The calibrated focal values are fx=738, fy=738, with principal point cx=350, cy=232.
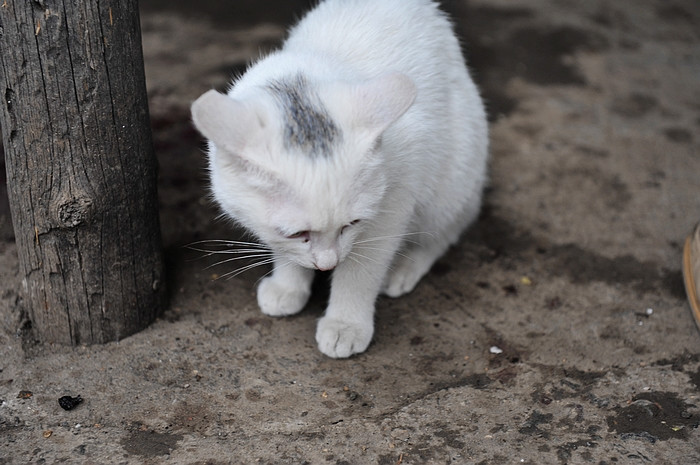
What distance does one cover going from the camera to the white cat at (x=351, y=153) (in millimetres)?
2098

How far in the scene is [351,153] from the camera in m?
2.13

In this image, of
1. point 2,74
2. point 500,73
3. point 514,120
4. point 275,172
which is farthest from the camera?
point 500,73

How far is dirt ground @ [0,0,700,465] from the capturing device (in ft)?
7.73

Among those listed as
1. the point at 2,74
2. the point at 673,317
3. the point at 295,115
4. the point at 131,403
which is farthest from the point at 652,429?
the point at 2,74

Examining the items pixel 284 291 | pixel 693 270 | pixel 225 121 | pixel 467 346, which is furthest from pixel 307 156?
pixel 693 270

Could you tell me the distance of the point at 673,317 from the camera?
300 cm

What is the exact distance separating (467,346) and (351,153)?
3.60ft

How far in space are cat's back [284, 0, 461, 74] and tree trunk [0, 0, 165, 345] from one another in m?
0.70

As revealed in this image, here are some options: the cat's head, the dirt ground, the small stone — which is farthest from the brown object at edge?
the small stone

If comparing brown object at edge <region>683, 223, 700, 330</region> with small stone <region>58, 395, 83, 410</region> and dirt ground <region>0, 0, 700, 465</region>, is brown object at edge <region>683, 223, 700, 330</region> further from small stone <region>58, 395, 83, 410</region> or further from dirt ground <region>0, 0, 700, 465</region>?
small stone <region>58, 395, 83, 410</region>

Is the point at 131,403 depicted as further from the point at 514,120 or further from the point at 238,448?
the point at 514,120

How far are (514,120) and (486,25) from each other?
1307mm

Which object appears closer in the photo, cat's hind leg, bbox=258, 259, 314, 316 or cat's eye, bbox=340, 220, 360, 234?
cat's eye, bbox=340, 220, 360, 234

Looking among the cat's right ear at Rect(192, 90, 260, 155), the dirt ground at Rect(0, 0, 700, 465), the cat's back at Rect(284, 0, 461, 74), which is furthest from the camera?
the cat's back at Rect(284, 0, 461, 74)
